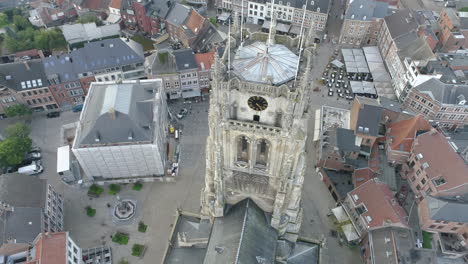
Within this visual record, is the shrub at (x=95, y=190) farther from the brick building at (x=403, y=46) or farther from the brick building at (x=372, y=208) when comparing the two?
the brick building at (x=403, y=46)

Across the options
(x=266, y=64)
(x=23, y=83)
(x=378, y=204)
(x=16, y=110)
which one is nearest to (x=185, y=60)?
(x=23, y=83)

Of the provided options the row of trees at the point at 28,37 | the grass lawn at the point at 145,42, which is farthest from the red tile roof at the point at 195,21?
the row of trees at the point at 28,37

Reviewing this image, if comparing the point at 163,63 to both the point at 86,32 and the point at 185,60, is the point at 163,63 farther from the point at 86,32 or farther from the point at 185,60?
the point at 86,32

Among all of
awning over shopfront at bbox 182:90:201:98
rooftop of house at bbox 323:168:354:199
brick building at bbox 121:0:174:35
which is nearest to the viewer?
rooftop of house at bbox 323:168:354:199

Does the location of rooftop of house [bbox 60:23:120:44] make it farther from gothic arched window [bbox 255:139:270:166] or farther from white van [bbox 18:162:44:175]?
gothic arched window [bbox 255:139:270:166]

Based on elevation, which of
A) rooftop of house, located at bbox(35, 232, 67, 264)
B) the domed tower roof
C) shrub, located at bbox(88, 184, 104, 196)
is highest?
the domed tower roof

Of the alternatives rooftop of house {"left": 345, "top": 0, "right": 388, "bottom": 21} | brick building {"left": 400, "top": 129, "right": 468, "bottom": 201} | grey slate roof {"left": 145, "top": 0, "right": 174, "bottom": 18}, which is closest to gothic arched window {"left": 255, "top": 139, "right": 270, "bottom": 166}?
brick building {"left": 400, "top": 129, "right": 468, "bottom": 201}
